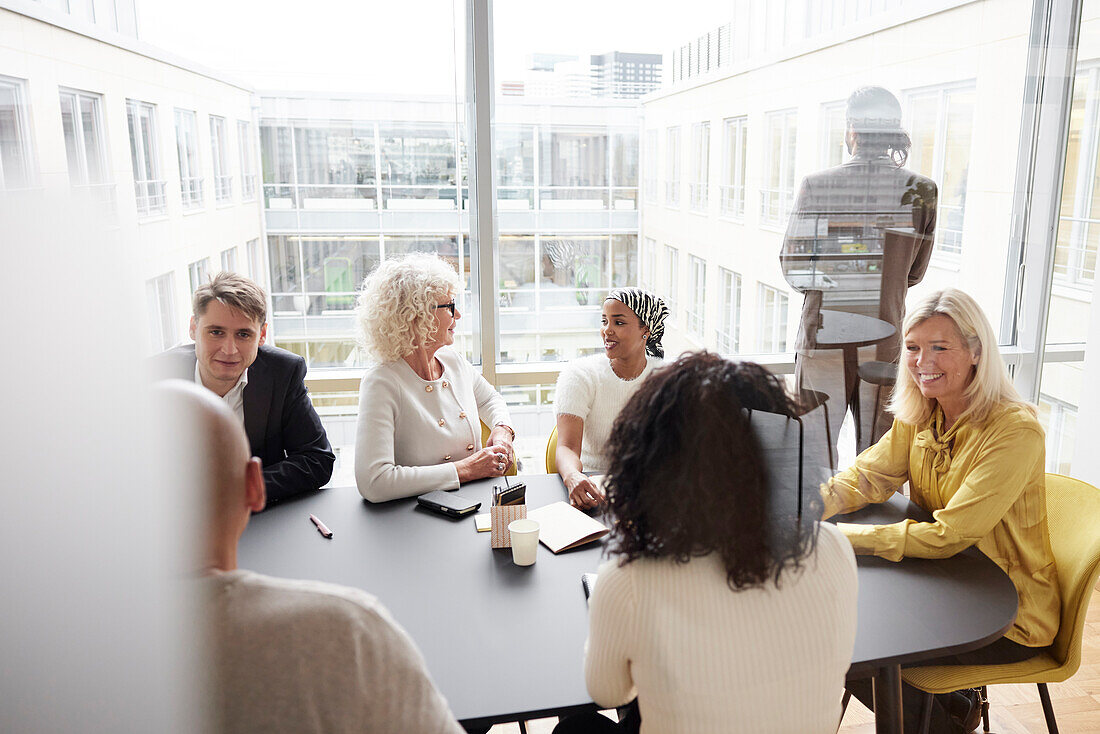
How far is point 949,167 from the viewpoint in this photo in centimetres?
320

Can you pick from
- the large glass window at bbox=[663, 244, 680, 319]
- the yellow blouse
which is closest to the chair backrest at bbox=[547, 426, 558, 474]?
the yellow blouse

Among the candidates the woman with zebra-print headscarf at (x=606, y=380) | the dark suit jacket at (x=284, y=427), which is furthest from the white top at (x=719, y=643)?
the woman with zebra-print headscarf at (x=606, y=380)

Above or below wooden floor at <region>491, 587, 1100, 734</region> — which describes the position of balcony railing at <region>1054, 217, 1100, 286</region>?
above

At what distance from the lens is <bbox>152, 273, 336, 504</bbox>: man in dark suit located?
165cm

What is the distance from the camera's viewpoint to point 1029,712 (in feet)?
6.62

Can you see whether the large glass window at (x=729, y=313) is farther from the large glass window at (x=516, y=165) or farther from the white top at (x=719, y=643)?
the white top at (x=719, y=643)

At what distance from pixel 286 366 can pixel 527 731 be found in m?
1.14

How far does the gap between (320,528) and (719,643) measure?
1.01 meters

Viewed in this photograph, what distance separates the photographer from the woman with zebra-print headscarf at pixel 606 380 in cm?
218

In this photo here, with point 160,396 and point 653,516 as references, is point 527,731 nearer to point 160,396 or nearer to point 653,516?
point 653,516

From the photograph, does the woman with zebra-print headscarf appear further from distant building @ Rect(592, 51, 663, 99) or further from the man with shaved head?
the man with shaved head

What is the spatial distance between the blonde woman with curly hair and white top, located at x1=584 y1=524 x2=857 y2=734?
0.95 meters

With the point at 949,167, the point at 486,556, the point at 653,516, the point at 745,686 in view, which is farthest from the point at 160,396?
the point at 949,167

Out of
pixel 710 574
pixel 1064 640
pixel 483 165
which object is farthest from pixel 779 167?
pixel 710 574
